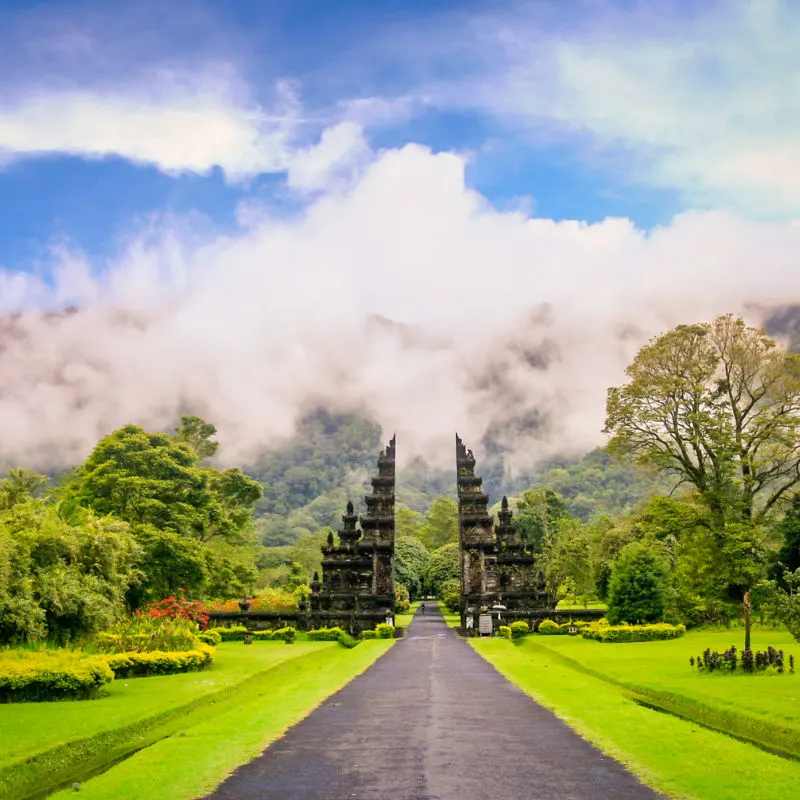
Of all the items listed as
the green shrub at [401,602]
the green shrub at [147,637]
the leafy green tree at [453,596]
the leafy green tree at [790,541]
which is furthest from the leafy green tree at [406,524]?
the green shrub at [147,637]

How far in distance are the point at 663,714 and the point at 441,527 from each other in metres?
130

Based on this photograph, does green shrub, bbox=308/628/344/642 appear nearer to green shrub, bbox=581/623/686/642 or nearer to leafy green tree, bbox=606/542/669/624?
green shrub, bbox=581/623/686/642

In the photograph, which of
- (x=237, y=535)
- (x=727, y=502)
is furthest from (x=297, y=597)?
(x=727, y=502)

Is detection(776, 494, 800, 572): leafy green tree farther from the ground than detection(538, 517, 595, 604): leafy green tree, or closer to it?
farther from the ground

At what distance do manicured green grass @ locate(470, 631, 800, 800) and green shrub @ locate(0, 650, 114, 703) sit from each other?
10874mm

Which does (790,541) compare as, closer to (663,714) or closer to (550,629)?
(550,629)

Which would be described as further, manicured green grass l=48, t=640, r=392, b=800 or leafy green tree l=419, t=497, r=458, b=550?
leafy green tree l=419, t=497, r=458, b=550

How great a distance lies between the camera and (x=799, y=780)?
405 inches

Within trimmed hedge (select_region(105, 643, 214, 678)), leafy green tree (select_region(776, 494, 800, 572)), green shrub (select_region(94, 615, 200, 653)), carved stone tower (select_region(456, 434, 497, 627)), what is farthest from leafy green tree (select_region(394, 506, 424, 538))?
trimmed hedge (select_region(105, 643, 214, 678))

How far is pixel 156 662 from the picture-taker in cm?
2316

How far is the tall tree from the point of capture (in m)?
39.3

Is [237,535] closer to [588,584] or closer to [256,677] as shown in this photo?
[588,584]

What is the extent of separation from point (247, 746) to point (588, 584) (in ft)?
195

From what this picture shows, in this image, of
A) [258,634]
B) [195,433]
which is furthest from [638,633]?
[195,433]
